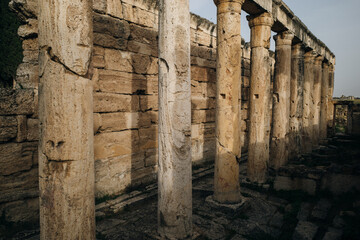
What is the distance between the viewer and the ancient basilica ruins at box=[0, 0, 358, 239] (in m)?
2.56

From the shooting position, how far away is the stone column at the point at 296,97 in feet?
30.2

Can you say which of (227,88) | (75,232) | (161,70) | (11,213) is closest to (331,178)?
(227,88)

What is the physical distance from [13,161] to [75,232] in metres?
2.24

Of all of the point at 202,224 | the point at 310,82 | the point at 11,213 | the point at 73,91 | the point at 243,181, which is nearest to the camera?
the point at 73,91

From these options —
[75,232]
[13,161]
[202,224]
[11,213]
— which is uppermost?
[13,161]

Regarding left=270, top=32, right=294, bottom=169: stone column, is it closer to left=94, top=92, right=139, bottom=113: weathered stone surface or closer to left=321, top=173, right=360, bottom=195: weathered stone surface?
left=321, top=173, right=360, bottom=195: weathered stone surface

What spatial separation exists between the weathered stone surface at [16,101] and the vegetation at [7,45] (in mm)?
8430

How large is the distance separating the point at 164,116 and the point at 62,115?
156cm

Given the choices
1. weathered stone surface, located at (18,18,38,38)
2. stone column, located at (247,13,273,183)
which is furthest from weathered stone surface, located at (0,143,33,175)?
stone column, located at (247,13,273,183)

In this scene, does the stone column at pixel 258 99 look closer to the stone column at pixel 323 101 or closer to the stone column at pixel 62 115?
the stone column at pixel 62 115

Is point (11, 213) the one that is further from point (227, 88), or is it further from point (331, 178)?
point (331, 178)

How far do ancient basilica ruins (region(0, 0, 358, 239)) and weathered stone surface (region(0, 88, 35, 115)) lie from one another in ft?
A: 0.06

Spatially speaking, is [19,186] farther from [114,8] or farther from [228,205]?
[114,8]

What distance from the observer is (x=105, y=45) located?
5.24 metres
